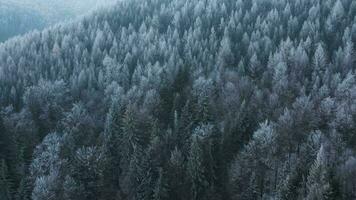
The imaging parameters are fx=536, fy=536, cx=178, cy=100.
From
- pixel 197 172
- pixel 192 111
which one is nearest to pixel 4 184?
pixel 197 172

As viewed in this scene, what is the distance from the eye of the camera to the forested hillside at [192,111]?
7912cm

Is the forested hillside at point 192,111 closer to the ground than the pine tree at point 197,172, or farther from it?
farther from it

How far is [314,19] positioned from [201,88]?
1870 inches

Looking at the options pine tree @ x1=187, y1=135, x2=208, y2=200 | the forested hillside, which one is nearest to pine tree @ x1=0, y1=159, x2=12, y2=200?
the forested hillside

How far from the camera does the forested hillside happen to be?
79125mm

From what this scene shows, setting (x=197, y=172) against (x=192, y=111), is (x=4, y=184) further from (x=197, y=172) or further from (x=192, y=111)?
(x=192, y=111)

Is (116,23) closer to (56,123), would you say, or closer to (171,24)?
(171,24)

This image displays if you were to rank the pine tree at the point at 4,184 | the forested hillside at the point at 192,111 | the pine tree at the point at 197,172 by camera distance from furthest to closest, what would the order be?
the pine tree at the point at 4,184
the forested hillside at the point at 192,111
the pine tree at the point at 197,172

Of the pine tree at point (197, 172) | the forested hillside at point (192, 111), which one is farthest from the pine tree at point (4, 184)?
the pine tree at point (197, 172)

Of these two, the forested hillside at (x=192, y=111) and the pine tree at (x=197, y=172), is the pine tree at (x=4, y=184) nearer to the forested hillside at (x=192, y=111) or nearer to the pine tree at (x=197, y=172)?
the forested hillside at (x=192, y=111)

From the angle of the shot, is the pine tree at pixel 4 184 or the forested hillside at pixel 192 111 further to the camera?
the pine tree at pixel 4 184

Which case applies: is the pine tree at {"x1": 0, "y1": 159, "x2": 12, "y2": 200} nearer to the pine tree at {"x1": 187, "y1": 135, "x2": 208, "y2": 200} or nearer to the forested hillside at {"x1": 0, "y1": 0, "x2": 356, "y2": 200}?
the forested hillside at {"x1": 0, "y1": 0, "x2": 356, "y2": 200}

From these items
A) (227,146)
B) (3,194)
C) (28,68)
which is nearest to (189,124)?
(227,146)

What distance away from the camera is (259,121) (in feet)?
298
